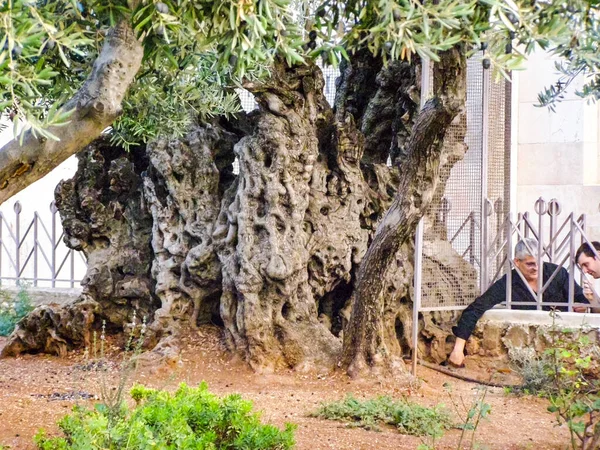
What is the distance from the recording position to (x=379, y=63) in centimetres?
890

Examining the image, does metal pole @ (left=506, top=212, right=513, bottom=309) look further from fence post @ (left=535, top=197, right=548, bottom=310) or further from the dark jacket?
fence post @ (left=535, top=197, right=548, bottom=310)

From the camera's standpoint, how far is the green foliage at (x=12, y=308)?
10445mm

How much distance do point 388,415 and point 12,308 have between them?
655 centimetres

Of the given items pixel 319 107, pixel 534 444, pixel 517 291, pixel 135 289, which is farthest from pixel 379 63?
pixel 534 444

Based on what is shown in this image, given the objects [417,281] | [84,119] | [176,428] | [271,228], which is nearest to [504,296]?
[417,281]

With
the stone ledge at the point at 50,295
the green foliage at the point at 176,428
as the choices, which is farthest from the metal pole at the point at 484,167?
the stone ledge at the point at 50,295

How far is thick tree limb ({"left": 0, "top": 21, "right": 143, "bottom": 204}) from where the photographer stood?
3545 millimetres

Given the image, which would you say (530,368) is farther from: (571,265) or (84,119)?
(84,119)

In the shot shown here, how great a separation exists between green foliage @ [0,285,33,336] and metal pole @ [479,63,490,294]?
5.57 metres

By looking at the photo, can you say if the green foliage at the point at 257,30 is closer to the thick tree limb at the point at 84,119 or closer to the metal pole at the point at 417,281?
the thick tree limb at the point at 84,119

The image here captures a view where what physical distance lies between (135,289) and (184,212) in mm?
1002

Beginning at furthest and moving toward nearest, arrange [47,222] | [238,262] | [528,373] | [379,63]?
[47,222] < [379,63] < [238,262] < [528,373]

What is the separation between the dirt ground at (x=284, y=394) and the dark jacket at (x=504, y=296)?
39 cm

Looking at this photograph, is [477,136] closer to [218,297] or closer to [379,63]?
[379,63]
